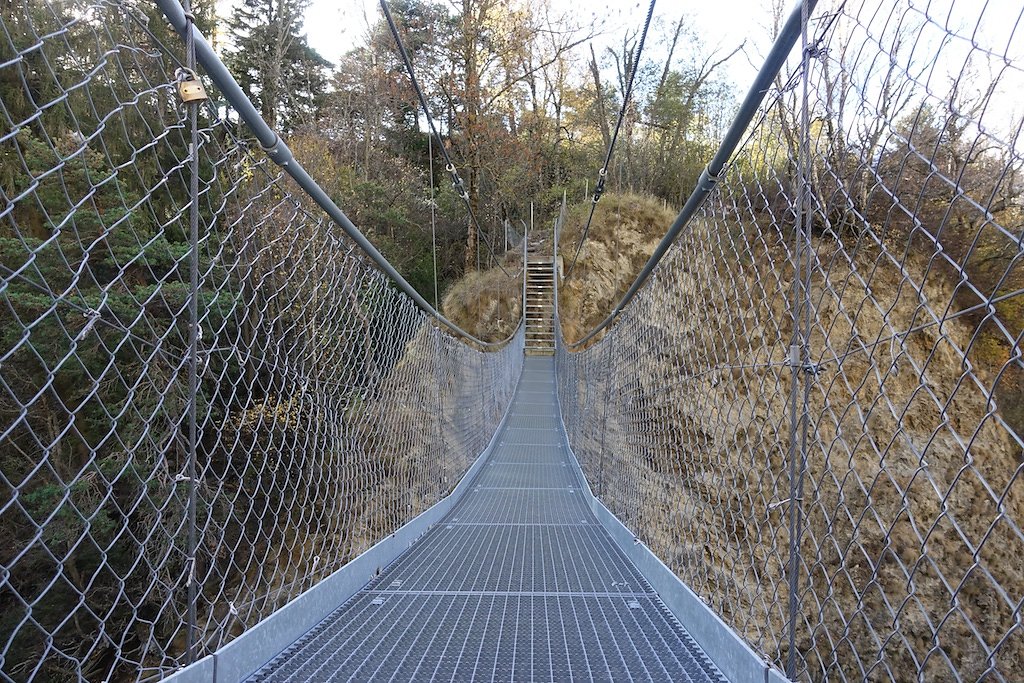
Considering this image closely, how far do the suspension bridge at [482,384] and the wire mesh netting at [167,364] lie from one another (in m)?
0.02

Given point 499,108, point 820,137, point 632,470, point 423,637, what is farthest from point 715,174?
point 499,108

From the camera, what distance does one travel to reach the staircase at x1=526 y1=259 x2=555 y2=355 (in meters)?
10.7

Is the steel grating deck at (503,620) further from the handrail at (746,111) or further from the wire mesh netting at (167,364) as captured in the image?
the handrail at (746,111)

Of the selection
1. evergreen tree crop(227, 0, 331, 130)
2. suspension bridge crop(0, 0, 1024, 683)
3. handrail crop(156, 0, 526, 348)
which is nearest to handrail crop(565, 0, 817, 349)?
suspension bridge crop(0, 0, 1024, 683)

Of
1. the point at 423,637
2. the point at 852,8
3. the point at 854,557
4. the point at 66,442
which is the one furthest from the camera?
the point at 854,557

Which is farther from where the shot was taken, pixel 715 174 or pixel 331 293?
pixel 331 293

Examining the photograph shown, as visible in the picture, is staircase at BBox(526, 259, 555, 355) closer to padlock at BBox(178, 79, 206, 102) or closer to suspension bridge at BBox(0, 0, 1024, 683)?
suspension bridge at BBox(0, 0, 1024, 683)

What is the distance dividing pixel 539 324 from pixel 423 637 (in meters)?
9.67

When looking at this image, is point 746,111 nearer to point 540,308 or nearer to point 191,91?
point 191,91

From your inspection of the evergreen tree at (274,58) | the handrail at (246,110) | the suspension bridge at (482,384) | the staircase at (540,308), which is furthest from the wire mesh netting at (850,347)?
the evergreen tree at (274,58)

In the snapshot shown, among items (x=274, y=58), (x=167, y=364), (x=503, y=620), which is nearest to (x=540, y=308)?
(x=274, y=58)

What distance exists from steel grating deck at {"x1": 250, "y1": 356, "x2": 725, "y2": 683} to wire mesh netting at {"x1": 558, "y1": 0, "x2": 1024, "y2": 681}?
0.19 metres

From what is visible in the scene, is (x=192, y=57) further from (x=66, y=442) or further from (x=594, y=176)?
(x=594, y=176)

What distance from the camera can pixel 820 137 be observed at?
110cm
